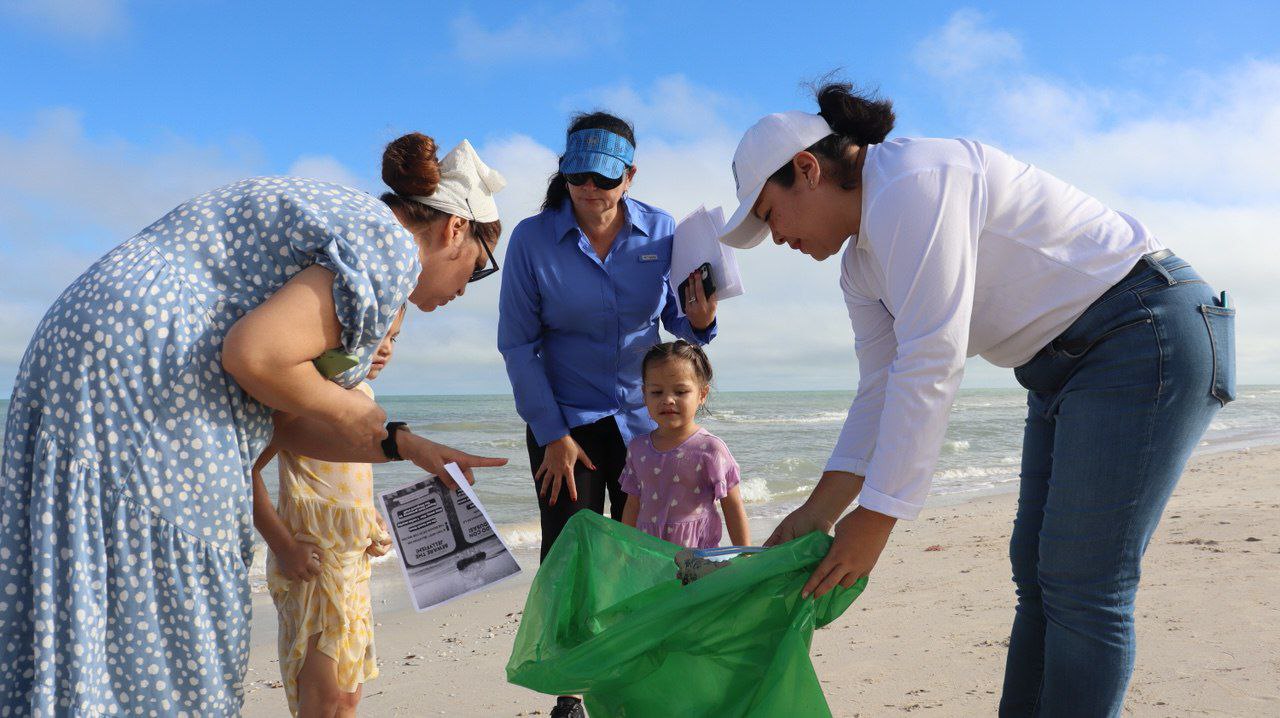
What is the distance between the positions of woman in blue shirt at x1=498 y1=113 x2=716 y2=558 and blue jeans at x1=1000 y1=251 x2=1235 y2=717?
1506 millimetres

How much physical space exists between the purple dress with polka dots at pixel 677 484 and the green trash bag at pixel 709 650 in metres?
1.29

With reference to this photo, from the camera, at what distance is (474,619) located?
16.6 feet

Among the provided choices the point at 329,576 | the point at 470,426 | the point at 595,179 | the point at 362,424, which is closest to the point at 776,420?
the point at 470,426

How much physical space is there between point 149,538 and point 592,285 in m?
1.99

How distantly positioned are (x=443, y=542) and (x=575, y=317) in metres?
1.36

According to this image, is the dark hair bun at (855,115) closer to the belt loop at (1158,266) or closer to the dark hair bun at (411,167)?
the belt loop at (1158,266)

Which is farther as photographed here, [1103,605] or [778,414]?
[778,414]

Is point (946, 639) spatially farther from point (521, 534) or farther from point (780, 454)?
point (780, 454)

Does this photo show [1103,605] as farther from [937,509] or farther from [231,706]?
[937,509]

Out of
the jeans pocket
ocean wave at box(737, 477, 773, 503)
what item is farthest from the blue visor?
ocean wave at box(737, 477, 773, 503)

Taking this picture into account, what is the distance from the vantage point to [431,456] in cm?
185

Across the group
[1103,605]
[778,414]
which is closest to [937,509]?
[1103,605]

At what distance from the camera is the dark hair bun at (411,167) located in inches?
86.4

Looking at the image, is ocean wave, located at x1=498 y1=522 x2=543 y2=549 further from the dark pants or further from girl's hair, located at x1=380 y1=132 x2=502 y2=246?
girl's hair, located at x1=380 y1=132 x2=502 y2=246
